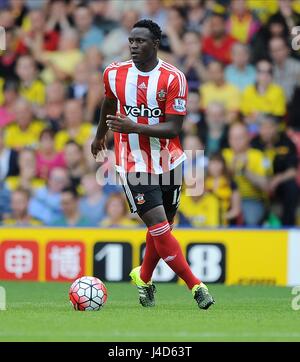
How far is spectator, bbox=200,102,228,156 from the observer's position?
1434 centimetres

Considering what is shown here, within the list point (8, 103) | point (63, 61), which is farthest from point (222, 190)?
point (8, 103)

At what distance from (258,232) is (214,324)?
16.9 ft

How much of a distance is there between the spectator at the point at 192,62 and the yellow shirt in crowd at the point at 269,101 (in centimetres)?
82

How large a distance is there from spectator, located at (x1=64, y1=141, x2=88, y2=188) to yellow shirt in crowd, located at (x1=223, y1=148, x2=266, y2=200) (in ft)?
6.51

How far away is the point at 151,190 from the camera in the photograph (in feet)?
29.3

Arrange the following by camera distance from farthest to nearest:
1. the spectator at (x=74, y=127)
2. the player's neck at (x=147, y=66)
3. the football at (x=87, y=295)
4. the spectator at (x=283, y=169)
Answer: the spectator at (x=74, y=127) → the spectator at (x=283, y=169) → the player's neck at (x=147, y=66) → the football at (x=87, y=295)

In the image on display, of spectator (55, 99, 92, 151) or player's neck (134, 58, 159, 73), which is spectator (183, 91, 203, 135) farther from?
player's neck (134, 58, 159, 73)

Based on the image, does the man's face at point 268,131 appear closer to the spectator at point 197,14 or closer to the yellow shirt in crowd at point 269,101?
the yellow shirt in crowd at point 269,101

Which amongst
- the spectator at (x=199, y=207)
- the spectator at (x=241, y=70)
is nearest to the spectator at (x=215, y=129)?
the spectator at (x=241, y=70)

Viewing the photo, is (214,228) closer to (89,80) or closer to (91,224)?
(91,224)

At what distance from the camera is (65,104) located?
15148mm

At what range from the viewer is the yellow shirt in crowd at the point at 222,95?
14.8 metres

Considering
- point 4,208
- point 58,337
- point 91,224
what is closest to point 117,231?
point 91,224
